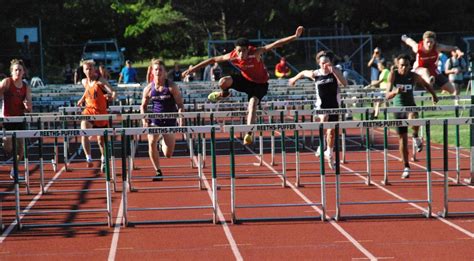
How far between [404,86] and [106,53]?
3943 cm

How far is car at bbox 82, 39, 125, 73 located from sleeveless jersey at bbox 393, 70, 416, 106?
38.2 m

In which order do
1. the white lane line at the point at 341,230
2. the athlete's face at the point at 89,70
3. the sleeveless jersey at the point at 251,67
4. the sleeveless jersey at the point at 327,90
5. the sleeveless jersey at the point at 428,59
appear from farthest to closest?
the sleeveless jersey at the point at 428,59, the athlete's face at the point at 89,70, the sleeveless jersey at the point at 327,90, the sleeveless jersey at the point at 251,67, the white lane line at the point at 341,230

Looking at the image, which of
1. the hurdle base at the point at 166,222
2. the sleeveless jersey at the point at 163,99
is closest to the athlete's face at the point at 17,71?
the sleeveless jersey at the point at 163,99

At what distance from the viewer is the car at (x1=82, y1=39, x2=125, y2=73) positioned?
5312cm

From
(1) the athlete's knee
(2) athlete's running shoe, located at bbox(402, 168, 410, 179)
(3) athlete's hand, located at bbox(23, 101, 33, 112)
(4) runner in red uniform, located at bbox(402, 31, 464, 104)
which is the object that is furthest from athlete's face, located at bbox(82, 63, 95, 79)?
(2) athlete's running shoe, located at bbox(402, 168, 410, 179)

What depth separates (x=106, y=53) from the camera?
176ft

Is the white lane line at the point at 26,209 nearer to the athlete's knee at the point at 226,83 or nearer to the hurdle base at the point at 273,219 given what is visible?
the hurdle base at the point at 273,219

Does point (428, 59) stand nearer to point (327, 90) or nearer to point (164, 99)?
point (327, 90)

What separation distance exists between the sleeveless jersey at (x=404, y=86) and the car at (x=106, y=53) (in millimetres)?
38163

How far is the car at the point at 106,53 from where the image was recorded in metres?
53.1

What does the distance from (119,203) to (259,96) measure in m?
2.99

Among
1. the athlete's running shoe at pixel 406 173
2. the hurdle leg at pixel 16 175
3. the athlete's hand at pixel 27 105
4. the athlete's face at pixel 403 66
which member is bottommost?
the athlete's running shoe at pixel 406 173

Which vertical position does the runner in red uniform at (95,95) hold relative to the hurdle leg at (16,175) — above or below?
above

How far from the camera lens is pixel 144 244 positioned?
10.4m
